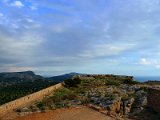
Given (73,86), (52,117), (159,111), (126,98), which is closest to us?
(52,117)

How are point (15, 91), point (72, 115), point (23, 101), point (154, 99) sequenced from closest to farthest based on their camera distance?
point (72, 115)
point (154, 99)
point (23, 101)
point (15, 91)

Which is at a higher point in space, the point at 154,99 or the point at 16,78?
the point at 16,78

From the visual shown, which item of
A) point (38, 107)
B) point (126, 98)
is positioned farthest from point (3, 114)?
point (126, 98)

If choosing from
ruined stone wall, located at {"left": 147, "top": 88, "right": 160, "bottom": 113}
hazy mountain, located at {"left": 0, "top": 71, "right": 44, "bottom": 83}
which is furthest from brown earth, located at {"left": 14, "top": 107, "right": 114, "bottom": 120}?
hazy mountain, located at {"left": 0, "top": 71, "right": 44, "bottom": 83}

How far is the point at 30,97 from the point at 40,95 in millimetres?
2819

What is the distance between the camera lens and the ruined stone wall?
2633 cm

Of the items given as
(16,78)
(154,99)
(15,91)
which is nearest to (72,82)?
(15,91)

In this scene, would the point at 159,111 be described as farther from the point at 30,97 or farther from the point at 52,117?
the point at 30,97

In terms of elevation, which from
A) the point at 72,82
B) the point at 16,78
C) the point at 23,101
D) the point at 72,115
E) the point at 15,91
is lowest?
the point at 72,115

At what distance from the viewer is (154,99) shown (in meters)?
27.0

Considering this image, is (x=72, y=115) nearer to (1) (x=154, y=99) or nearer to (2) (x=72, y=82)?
(1) (x=154, y=99)

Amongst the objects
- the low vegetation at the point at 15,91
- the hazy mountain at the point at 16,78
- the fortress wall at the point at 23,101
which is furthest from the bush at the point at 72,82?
the hazy mountain at the point at 16,78

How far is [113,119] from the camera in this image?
21906 mm

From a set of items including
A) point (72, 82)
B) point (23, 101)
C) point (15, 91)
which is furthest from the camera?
point (72, 82)
